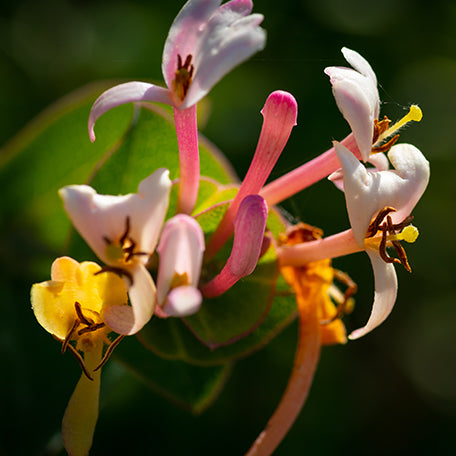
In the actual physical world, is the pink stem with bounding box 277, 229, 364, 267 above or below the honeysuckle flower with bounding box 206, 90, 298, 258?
below

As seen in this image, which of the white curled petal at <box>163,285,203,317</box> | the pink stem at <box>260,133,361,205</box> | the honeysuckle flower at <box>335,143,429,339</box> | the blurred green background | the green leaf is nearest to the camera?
the white curled petal at <box>163,285,203,317</box>

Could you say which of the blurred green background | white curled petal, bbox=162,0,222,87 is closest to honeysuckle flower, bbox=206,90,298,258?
white curled petal, bbox=162,0,222,87

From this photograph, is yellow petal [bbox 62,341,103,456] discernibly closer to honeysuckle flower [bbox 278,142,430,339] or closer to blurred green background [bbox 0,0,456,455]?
honeysuckle flower [bbox 278,142,430,339]

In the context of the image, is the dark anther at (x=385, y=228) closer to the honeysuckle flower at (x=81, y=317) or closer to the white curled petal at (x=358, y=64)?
the white curled petal at (x=358, y=64)

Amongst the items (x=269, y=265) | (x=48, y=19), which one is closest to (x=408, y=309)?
(x=269, y=265)

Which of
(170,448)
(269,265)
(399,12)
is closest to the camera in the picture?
(269,265)

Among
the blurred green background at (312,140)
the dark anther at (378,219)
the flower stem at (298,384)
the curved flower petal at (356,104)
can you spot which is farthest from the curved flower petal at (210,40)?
the blurred green background at (312,140)

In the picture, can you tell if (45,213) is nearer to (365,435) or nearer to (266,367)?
(266,367)
